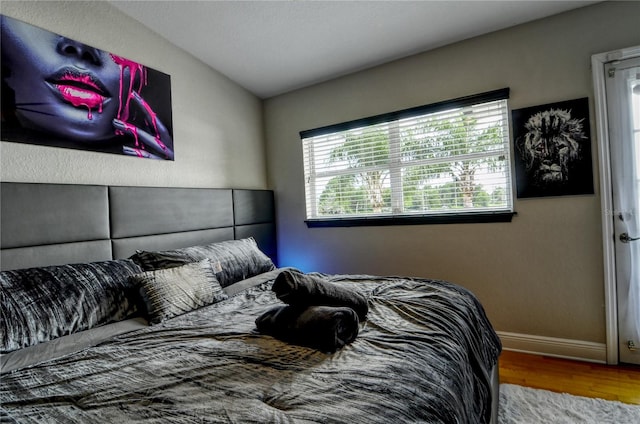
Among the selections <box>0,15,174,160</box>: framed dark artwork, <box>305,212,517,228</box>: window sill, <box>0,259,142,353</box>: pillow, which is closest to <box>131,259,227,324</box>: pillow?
<box>0,259,142,353</box>: pillow

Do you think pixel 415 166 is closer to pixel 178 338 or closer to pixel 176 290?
pixel 176 290

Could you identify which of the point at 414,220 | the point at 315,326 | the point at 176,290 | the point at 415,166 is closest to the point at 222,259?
the point at 176,290

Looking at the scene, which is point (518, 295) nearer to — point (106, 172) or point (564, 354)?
point (564, 354)

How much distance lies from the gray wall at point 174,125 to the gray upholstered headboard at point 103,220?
13 centimetres

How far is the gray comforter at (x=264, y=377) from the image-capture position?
76 cm

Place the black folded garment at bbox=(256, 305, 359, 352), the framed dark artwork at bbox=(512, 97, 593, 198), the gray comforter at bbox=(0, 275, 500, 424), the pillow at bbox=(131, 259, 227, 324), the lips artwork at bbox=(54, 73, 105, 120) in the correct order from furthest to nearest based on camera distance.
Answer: the framed dark artwork at bbox=(512, 97, 593, 198)
the lips artwork at bbox=(54, 73, 105, 120)
the pillow at bbox=(131, 259, 227, 324)
the black folded garment at bbox=(256, 305, 359, 352)
the gray comforter at bbox=(0, 275, 500, 424)

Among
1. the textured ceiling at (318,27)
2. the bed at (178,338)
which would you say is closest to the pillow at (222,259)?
the bed at (178,338)

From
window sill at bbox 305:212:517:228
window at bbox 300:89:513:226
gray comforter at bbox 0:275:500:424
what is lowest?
gray comforter at bbox 0:275:500:424

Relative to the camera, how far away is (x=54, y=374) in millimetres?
1038

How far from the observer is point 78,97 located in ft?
6.38

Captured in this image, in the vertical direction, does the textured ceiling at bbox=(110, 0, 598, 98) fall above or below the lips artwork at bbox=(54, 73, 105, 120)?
above

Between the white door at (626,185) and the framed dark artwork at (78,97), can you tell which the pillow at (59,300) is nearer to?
the framed dark artwork at (78,97)

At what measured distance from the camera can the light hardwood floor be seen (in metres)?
1.84

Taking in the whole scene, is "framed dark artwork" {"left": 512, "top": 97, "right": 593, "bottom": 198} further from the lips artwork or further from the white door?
the lips artwork
